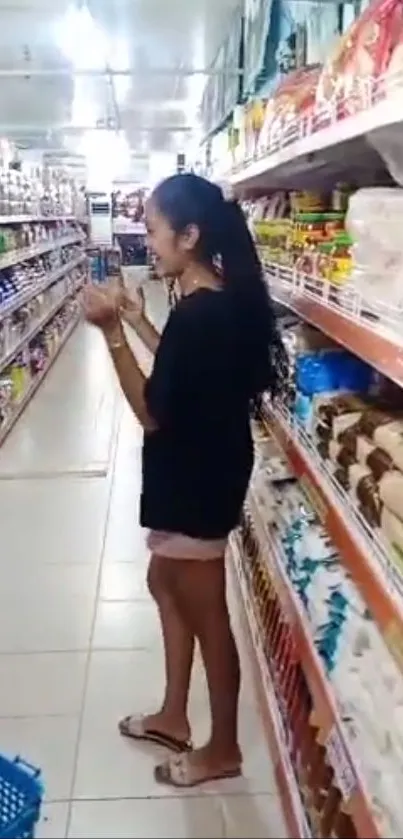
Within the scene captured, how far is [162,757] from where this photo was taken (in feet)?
8.00

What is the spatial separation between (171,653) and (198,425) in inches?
28.1

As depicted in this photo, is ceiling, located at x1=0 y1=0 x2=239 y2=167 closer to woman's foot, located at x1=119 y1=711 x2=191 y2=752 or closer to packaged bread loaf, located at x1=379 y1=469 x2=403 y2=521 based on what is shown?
woman's foot, located at x1=119 y1=711 x2=191 y2=752

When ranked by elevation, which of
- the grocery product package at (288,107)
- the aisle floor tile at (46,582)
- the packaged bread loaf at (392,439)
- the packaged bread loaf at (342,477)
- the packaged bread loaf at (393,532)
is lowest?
the aisle floor tile at (46,582)

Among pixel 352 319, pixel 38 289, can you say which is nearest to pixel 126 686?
pixel 352 319

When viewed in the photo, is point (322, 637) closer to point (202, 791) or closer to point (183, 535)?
point (183, 535)

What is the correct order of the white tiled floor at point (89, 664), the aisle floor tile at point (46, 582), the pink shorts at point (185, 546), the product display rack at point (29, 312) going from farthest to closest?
the product display rack at point (29, 312) → the aisle floor tile at point (46, 582) → the pink shorts at point (185, 546) → the white tiled floor at point (89, 664)

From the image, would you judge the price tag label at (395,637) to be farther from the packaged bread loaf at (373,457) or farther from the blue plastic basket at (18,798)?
the blue plastic basket at (18,798)

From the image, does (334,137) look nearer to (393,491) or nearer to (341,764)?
(393,491)

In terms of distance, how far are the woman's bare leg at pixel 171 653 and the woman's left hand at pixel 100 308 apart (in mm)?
680

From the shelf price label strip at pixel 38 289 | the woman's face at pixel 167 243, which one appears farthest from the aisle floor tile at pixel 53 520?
the woman's face at pixel 167 243

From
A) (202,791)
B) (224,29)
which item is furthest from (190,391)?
(224,29)

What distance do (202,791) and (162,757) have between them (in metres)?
0.23

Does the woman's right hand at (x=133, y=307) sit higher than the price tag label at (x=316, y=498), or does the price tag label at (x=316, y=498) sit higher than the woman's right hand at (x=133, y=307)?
the woman's right hand at (x=133, y=307)

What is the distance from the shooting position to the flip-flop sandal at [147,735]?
2465 millimetres
